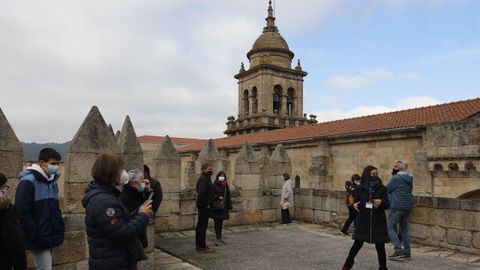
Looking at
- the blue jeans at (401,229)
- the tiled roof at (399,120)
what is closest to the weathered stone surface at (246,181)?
the blue jeans at (401,229)

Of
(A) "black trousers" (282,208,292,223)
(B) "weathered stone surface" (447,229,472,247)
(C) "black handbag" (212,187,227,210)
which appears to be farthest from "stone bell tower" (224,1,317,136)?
(B) "weathered stone surface" (447,229,472,247)

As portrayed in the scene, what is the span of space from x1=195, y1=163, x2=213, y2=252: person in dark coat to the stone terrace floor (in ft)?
0.73

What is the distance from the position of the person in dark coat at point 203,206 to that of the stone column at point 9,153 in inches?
137

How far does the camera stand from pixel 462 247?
748 centimetres

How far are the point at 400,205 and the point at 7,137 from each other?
6.52 metres

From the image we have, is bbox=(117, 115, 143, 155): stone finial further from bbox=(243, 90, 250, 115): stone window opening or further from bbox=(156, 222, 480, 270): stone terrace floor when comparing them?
bbox=(243, 90, 250, 115): stone window opening

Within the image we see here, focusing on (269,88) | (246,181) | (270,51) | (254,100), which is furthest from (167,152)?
(270,51)

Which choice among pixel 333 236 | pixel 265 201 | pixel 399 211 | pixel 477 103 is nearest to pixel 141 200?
pixel 399 211

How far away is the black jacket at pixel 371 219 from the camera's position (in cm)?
555

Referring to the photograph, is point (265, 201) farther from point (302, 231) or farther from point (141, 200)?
point (141, 200)

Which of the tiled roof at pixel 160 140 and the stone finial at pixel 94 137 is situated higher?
the tiled roof at pixel 160 140

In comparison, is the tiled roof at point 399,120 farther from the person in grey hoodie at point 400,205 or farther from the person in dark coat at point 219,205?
the person in dark coat at point 219,205

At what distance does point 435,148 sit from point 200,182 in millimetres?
9566

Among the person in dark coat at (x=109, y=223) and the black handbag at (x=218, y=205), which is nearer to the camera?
the person in dark coat at (x=109, y=223)
